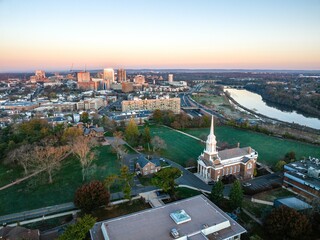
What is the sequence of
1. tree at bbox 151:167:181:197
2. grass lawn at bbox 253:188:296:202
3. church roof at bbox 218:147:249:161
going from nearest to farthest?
tree at bbox 151:167:181:197, grass lawn at bbox 253:188:296:202, church roof at bbox 218:147:249:161

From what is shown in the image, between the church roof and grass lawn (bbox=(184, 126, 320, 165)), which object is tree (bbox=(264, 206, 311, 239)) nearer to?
the church roof

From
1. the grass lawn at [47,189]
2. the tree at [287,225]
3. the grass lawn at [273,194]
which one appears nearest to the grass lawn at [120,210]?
the grass lawn at [47,189]

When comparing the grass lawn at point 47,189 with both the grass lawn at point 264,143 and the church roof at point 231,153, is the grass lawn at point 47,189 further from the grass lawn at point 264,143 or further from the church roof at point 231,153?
the grass lawn at point 264,143

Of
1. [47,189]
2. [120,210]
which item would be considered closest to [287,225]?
[120,210]

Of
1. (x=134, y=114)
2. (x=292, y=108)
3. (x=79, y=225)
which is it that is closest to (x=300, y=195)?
(x=79, y=225)

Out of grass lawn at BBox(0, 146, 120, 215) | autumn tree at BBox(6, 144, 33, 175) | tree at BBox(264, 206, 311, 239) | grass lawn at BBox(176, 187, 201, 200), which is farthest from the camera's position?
autumn tree at BBox(6, 144, 33, 175)

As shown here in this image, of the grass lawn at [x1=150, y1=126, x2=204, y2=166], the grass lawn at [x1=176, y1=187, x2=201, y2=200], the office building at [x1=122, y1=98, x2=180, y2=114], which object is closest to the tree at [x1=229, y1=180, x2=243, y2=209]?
the grass lawn at [x1=176, y1=187, x2=201, y2=200]
